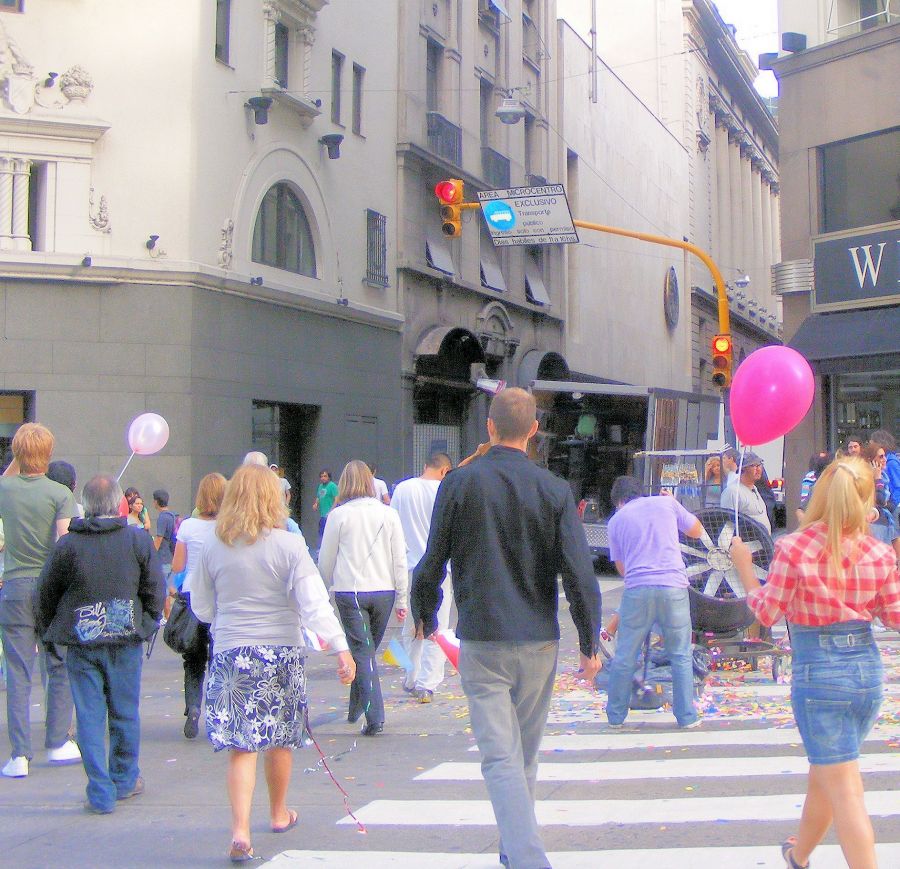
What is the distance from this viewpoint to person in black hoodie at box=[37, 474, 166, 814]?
636cm

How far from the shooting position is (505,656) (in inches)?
193

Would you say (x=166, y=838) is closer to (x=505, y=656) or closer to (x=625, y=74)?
(x=505, y=656)

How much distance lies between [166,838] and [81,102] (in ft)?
52.6

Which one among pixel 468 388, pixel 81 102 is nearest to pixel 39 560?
pixel 81 102

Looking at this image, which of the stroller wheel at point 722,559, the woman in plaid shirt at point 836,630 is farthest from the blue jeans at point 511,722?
the stroller wheel at point 722,559

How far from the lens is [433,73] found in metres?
29.1

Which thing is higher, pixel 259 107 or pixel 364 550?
pixel 259 107

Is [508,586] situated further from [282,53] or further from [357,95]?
[357,95]

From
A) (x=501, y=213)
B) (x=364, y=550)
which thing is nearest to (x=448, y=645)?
(x=364, y=550)

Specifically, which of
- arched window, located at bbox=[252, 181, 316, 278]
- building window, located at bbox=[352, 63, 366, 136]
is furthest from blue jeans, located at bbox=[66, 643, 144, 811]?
building window, located at bbox=[352, 63, 366, 136]

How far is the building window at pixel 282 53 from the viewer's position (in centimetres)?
2285

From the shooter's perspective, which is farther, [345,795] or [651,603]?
[651,603]

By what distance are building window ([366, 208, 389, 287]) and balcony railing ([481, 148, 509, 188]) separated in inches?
227

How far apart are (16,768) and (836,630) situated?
197 inches
